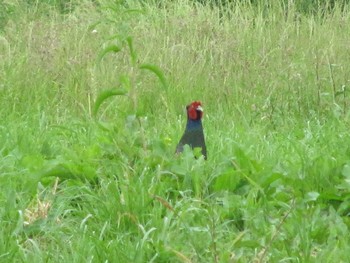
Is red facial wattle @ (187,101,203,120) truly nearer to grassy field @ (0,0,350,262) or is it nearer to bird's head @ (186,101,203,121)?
bird's head @ (186,101,203,121)

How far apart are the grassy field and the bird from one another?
0.11 metres

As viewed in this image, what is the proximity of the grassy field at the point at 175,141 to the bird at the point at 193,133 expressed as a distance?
0.11 metres

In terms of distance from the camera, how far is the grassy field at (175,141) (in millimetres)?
3467

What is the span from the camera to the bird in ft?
15.4

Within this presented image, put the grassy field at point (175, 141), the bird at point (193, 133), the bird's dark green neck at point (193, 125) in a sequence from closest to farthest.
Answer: the grassy field at point (175, 141) → the bird at point (193, 133) → the bird's dark green neck at point (193, 125)

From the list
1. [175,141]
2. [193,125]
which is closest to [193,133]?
[193,125]

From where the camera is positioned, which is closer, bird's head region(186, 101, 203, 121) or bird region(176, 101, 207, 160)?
bird region(176, 101, 207, 160)

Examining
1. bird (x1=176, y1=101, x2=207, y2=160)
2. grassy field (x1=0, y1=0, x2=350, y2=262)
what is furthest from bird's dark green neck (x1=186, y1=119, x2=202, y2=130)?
grassy field (x1=0, y1=0, x2=350, y2=262)

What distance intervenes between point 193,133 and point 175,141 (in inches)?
18.7

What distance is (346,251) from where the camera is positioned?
335cm

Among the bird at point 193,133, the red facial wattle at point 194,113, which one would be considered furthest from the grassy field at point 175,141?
the red facial wattle at point 194,113

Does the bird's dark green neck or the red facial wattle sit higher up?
the red facial wattle

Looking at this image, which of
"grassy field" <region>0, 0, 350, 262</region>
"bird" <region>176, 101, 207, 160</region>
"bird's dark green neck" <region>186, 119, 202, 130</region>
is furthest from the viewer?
"bird's dark green neck" <region>186, 119, 202, 130</region>

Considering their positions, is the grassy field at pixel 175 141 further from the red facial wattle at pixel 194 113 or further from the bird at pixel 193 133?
the red facial wattle at pixel 194 113
